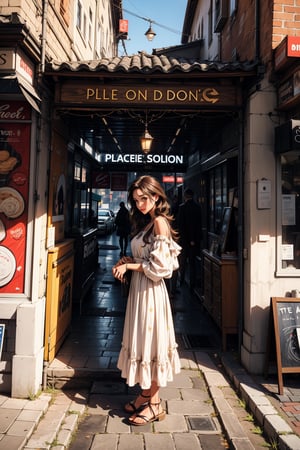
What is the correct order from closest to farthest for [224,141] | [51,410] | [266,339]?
[51,410], [266,339], [224,141]

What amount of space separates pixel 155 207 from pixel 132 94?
6.23 ft

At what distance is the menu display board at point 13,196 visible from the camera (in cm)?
415

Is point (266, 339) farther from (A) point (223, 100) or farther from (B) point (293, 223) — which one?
(A) point (223, 100)

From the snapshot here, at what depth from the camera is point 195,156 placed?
10.1m

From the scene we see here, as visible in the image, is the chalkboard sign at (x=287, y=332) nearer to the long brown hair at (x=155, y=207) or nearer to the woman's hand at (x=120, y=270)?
the long brown hair at (x=155, y=207)

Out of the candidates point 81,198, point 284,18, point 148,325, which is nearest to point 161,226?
point 148,325

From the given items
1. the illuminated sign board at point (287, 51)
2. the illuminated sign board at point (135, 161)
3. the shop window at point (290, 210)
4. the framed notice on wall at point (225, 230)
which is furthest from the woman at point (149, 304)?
the illuminated sign board at point (135, 161)

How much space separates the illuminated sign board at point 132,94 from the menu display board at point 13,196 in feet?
2.29

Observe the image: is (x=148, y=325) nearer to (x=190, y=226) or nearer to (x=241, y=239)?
(x=241, y=239)

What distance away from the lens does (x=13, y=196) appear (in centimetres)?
416

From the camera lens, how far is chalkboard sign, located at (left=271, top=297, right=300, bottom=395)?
3988mm

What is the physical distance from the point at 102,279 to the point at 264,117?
7.01 meters

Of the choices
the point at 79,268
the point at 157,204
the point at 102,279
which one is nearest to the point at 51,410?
the point at 157,204

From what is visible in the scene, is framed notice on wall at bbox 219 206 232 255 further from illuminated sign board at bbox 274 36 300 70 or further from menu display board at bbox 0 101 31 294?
menu display board at bbox 0 101 31 294
